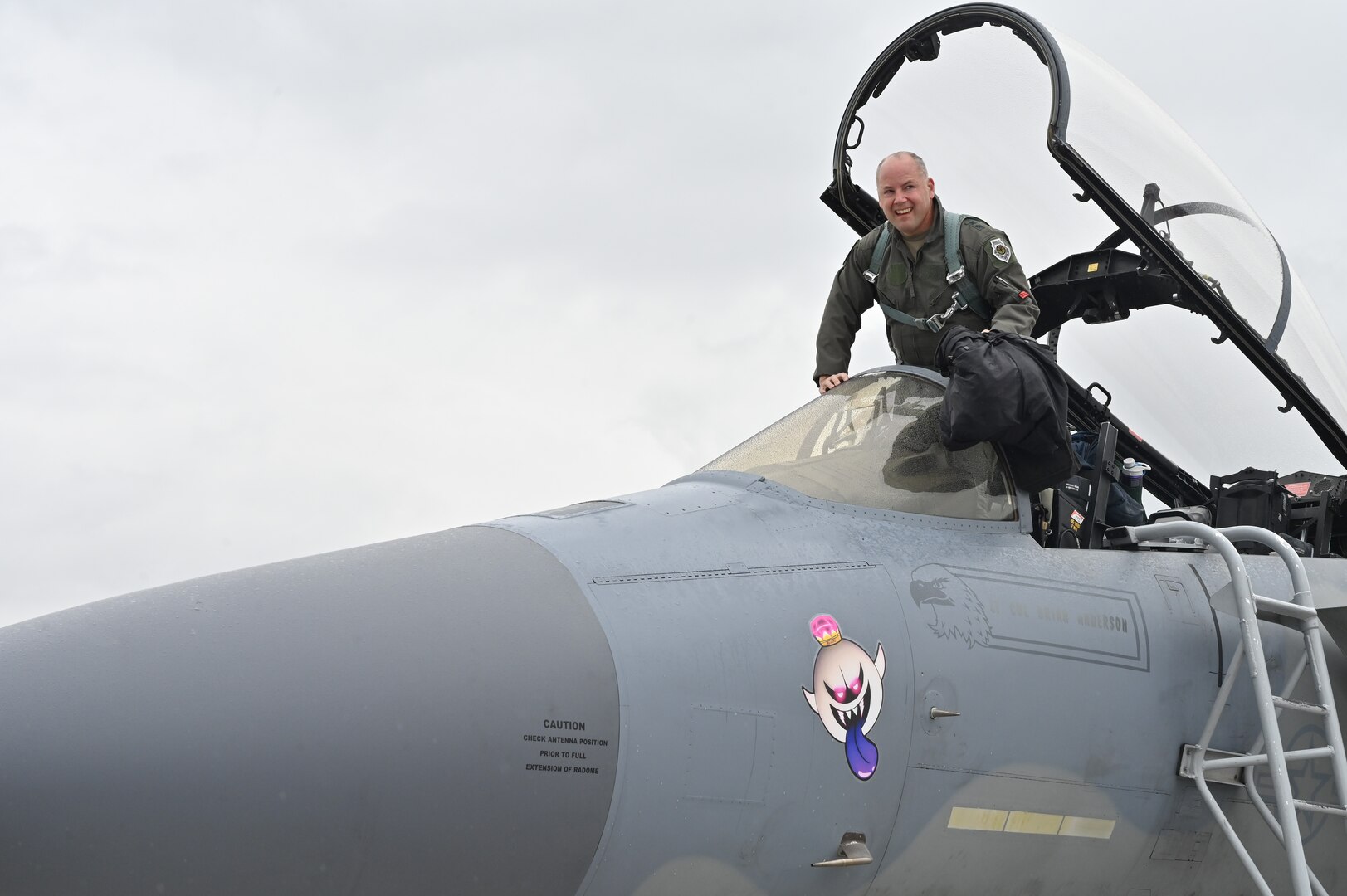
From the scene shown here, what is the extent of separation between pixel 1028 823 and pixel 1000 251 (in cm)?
256

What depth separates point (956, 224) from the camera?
234 inches

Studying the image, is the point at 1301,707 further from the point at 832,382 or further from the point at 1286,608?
the point at 832,382

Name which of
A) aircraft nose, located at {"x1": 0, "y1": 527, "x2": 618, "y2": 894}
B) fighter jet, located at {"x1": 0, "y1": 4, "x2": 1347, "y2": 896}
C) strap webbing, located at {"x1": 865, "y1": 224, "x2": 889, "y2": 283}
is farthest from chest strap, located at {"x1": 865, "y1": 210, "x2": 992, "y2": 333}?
aircraft nose, located at {"x1": 0, "y1": 527, "x2": 618, "y2": 894}

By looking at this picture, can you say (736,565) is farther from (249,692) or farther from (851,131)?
(851,131)

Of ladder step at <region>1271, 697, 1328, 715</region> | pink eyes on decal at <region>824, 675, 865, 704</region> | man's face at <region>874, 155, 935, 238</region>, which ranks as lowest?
ladder step at <region>1271, 697, 1328, 715</region>

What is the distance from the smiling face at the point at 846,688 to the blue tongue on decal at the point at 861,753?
0.8 inches

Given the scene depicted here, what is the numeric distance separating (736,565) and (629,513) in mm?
409

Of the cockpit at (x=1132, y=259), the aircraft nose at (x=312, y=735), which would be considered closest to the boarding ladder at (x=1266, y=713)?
the cockpit at (x=1132, y=259)

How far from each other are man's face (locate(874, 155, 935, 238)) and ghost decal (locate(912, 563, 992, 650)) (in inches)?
81.3

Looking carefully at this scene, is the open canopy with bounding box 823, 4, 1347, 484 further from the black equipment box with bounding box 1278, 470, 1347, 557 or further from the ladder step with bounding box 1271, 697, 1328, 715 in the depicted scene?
the ladder step with bounding box 1271, 697, 1328, 715

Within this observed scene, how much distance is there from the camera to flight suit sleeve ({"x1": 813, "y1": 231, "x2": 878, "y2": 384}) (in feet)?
21.4

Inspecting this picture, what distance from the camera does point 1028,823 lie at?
441 cm

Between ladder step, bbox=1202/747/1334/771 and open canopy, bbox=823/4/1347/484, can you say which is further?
open canopy, bbox=823/4/1347/484

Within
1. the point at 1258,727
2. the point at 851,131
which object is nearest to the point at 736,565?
the point at 1258,727
